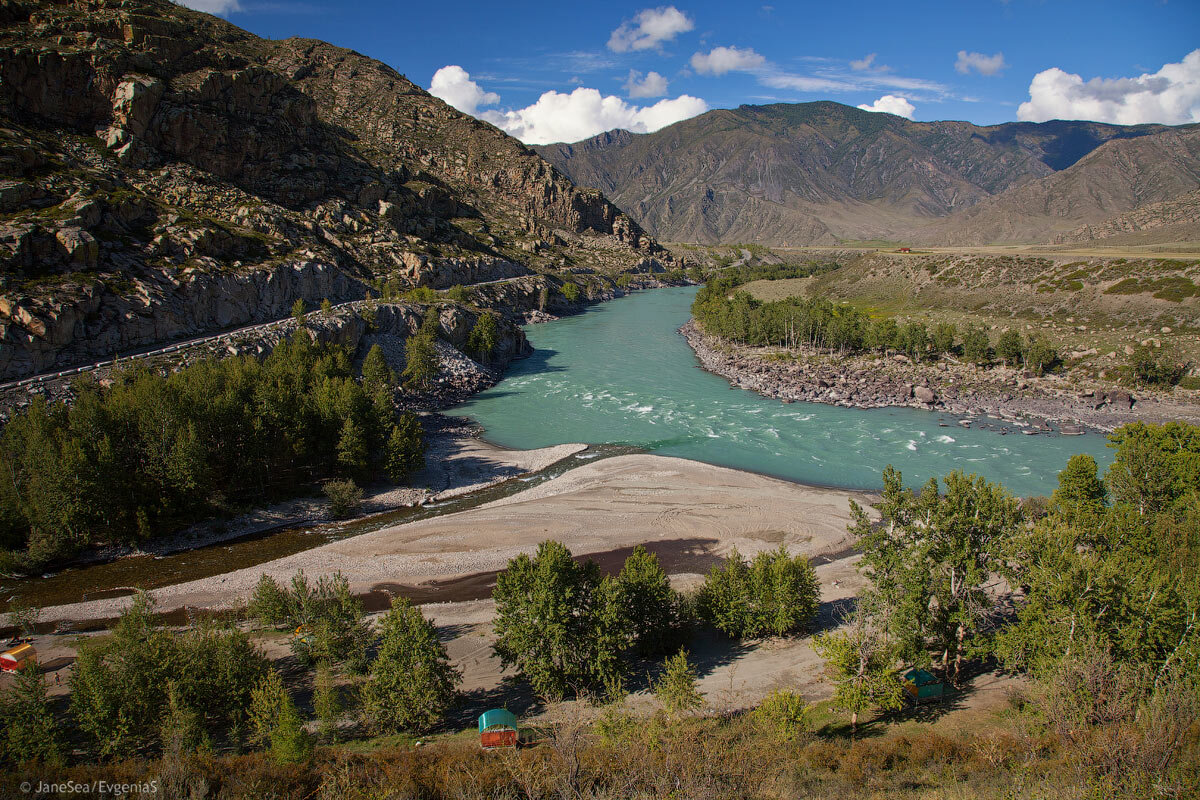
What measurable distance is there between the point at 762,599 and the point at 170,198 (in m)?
76.2

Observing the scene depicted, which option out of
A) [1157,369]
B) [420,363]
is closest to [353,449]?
[420,363]

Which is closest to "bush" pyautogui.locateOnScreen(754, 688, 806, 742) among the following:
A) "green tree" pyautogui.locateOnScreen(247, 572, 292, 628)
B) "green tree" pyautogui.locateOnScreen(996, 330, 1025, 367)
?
"green tree" pyautogui.locateOnScreen(247, 572, 292, 628)

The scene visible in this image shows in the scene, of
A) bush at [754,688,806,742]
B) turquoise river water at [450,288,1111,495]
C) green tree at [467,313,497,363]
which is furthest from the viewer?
green tree at [467,313,497,363]

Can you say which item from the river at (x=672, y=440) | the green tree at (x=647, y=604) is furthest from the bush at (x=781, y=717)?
the river at (x=672, y=440)

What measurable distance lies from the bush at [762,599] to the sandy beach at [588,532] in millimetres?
5899

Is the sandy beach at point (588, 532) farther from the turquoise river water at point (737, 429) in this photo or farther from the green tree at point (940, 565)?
the green tree at point (940, 565)

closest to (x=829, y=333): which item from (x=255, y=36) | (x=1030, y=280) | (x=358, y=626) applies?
(x=1030, y=280)

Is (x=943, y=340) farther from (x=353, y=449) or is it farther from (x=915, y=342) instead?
(x=353, y=449)

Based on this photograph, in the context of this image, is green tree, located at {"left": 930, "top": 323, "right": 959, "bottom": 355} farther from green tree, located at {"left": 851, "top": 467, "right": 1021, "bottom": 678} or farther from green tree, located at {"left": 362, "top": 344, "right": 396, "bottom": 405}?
green tree, located at {"left": 362, "top": 344, "right": 396, "bottom": 405}

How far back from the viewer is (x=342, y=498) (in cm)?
3522

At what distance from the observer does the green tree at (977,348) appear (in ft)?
202

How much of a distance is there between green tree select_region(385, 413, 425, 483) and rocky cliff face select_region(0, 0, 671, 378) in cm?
2559

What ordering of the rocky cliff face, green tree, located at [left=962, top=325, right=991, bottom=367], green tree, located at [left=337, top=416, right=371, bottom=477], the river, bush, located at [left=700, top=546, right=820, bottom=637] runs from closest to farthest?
bush, located at [left=700, top=546, right=820, bottom=637]
the river
green tree, located at [left=337, top=416, right=371, bottom=477]
the rocky cliff face
green tree, located at [left=962, top=325, right=991, bottom=367]

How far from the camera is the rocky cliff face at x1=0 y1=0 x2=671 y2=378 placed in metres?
45.7
